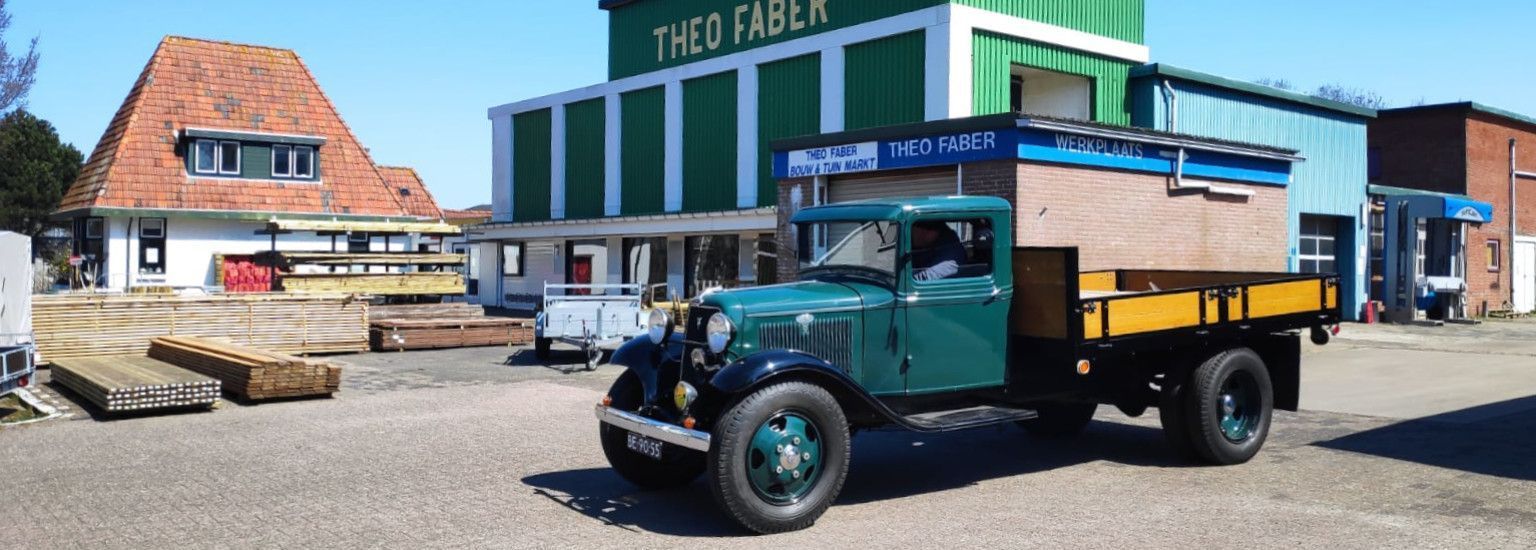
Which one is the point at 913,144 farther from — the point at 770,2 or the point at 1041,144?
the point at 770,2

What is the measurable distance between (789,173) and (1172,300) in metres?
10.9

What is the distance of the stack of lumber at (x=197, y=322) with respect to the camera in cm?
1611

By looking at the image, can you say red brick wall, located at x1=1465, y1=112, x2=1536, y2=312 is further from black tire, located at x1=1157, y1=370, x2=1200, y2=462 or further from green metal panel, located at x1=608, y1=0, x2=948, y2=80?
black tire, located at x1=1157, y1=370, x2=1200, y2=462

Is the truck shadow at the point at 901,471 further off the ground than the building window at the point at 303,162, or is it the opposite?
the building window at the point at 303,162

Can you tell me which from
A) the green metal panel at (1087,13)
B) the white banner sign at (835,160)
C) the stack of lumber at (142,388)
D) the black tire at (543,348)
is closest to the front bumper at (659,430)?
the stack of lumber at (142,388)

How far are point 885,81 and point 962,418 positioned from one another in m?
17.8

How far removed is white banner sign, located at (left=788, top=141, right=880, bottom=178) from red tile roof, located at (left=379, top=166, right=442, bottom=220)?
23.9 metres

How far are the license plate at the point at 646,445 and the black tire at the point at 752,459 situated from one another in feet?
1.72

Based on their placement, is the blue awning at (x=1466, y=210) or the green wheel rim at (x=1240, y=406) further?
the blue awning at (x=1466, y=210)

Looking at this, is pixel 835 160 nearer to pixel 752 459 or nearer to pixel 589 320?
pixel 589 320

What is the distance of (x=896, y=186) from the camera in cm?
1780

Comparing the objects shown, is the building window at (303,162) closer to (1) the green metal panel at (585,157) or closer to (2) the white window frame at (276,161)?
(2) the white window frame at (276,161)

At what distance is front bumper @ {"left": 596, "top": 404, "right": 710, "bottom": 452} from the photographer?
687 cm

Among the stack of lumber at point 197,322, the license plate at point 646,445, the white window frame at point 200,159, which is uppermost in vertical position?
the white window frame at point 200,159
